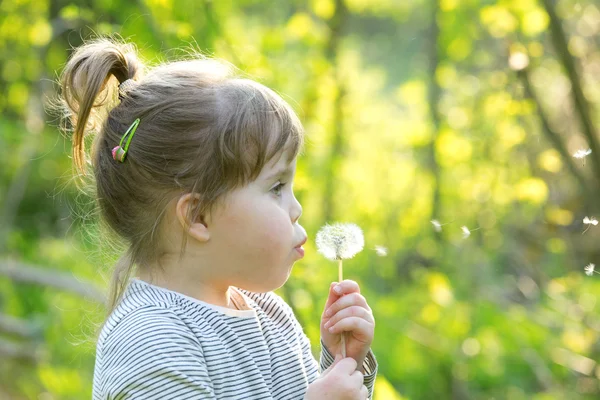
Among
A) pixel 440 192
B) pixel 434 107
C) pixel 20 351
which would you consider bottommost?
pixel 20 351

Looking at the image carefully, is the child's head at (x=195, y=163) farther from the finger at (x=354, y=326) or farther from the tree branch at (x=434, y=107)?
the tree branch at (x=434, y=107)

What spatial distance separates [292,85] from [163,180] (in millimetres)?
2478

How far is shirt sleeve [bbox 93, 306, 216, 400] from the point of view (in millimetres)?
1378

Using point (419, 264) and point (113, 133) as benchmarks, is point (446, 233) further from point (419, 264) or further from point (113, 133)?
point (113, 133)

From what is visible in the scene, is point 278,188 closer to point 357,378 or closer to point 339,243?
point 339,243

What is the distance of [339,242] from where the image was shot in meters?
1.64

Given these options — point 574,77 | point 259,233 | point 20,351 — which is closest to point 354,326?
point 259,233

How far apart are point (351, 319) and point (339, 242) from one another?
0.17 metres

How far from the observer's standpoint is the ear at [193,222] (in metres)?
1.54

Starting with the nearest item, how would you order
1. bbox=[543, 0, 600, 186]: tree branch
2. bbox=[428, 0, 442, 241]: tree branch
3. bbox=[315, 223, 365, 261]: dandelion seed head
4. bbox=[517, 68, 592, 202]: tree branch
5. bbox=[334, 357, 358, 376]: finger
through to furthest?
bbox=[334, 357, 358, 376]: finger, bbox=[315, 223, 365, 261]: dandelion seed head, bbox=[543, 0, 600, 186]: tree branch, bbox=[517, 68, 592, 202]: tree branch, bbox=[428, 0, 442, 241]: tree branch

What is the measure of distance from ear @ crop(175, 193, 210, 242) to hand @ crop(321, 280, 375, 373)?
254 millimetres

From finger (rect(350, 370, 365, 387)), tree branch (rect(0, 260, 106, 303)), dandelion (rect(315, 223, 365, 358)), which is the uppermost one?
dandelion (rect(315, 223, 365, 358))

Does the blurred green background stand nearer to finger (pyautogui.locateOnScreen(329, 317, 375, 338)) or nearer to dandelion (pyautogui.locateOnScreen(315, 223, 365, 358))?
dandelion (pyautogui.locateOnScreen(315, 223, 365, 358))

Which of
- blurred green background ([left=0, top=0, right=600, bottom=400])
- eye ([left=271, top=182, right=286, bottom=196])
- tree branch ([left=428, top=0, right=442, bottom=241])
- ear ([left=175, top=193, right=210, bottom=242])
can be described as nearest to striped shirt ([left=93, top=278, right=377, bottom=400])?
ear ([left=175, top=193, right=210, bottom=242])
